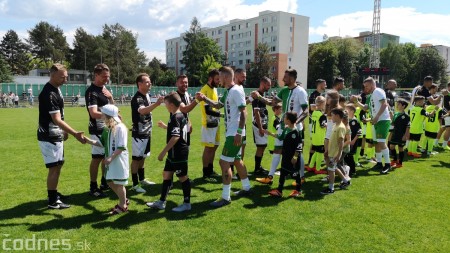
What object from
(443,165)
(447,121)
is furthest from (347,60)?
(443,165)

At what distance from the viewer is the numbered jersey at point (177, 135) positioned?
220 inches

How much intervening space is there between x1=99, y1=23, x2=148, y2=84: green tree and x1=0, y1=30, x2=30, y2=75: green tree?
861 inches

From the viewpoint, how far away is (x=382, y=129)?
8688 millimetres

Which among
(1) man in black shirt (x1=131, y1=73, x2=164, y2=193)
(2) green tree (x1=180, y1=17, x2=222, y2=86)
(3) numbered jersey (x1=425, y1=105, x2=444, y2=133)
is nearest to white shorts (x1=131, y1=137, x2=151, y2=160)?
(1) man in black shirt (x1=131, y1=73, x2=164, y2=193)

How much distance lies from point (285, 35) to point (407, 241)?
86.1 metres

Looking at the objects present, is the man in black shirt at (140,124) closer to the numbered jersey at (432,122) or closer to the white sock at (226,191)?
the white sock at (226,191)

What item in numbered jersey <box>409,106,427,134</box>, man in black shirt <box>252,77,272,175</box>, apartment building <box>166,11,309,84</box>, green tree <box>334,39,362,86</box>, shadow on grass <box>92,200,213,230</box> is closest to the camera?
shadow on grass <box>92,200,213,230</box>

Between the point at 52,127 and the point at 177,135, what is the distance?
2180mm

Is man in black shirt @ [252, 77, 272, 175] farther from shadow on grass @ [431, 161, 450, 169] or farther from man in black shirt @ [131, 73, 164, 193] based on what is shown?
shadow on grass @ [431, 161, 450, 169]

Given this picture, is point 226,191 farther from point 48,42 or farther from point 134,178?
point 48,42

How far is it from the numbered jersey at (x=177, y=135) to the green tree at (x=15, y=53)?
97.6 metres

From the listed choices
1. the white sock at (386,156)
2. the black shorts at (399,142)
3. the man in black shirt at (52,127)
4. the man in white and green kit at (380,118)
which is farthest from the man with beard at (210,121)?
the black shorts at (399,142)

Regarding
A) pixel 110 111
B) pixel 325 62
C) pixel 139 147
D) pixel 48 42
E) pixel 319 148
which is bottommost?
pixel 319 148

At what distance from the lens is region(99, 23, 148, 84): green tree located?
80500 millimetres
